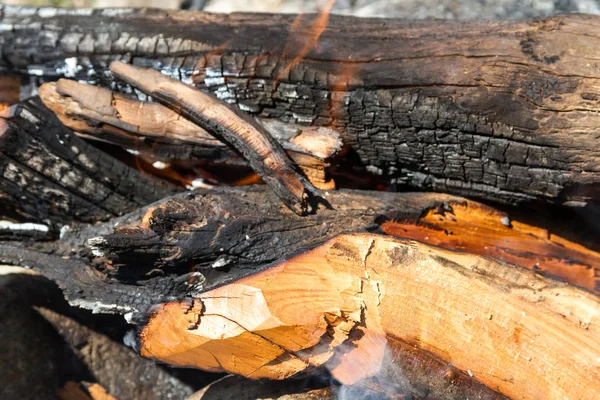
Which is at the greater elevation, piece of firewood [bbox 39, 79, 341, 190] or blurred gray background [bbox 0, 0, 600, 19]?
blurred gray background [bbox 0, 0, 600, 19]

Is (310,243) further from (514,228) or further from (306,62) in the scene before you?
(514,228)

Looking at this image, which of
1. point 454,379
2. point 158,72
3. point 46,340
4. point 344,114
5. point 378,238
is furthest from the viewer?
point 46,340

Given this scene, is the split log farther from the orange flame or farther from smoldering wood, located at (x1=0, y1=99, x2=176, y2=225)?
the orange flame

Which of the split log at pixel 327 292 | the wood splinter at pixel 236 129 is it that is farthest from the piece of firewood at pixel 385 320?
the wood splinter at pixel 236 129

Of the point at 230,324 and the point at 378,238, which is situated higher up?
the point at 378,238

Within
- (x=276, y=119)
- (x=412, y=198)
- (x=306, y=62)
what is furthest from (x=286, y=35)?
(x=412, y=198)

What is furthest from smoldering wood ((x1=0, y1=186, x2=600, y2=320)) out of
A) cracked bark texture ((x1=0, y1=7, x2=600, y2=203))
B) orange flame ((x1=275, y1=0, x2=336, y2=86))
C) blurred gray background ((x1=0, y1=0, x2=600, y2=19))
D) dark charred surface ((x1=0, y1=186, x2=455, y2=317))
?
blurred gray background ((x1=0, y1=0, x2=600, y2=19))
